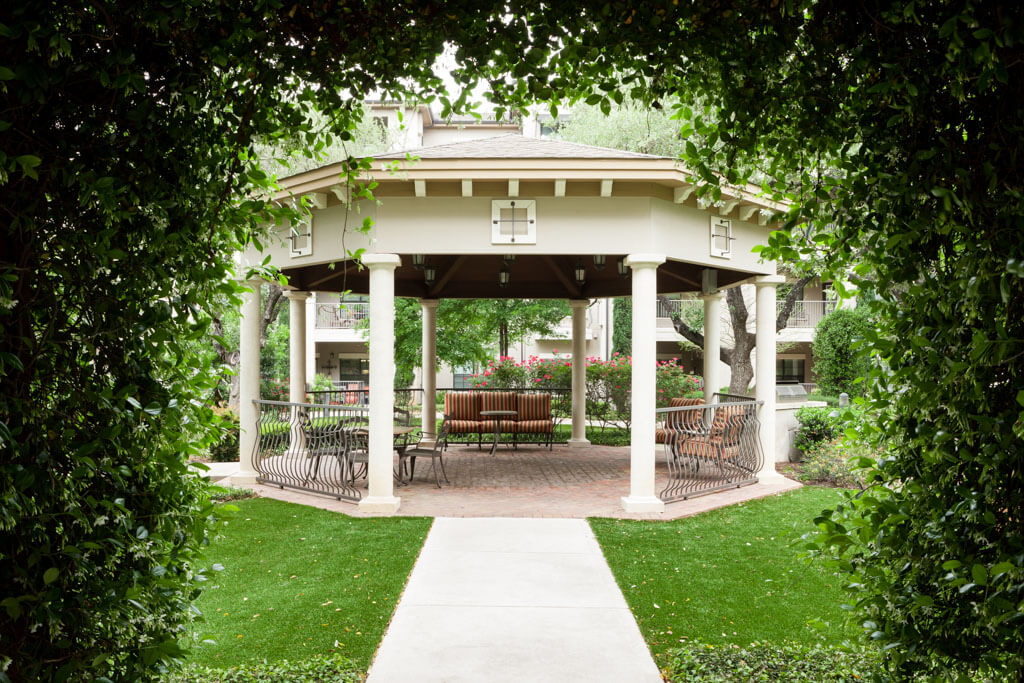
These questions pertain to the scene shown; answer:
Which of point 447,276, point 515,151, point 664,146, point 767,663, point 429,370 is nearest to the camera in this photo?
point 767,663

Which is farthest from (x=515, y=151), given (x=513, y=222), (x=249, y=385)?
(x=249, y=385)

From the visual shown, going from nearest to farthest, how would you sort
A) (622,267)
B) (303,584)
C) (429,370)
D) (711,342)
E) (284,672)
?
(284,672), (303,584), (622,267), (711,342), (429,370)

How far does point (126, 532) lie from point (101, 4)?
1.72 meters

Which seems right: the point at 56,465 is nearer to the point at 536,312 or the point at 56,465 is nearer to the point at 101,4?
the point at 101,4

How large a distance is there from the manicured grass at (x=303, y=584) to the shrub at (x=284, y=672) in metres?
0.13

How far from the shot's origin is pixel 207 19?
2.48 m

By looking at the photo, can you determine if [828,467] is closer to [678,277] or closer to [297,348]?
[678,277]

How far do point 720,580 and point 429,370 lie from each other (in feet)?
29.1

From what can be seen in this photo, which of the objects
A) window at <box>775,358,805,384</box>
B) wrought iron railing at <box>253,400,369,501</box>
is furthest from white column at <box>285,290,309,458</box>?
window at <box>775,358,805,384</box>

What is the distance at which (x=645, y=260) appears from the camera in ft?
28.0

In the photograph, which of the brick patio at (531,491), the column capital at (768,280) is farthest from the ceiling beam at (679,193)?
the brick patio at (531,491)

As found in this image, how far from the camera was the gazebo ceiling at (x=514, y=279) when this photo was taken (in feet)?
42.9

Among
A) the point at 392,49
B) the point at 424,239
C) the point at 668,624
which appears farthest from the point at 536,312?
the point at 392,49

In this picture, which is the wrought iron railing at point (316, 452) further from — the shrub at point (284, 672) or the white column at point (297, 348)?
the shrub at point (284, 672)
